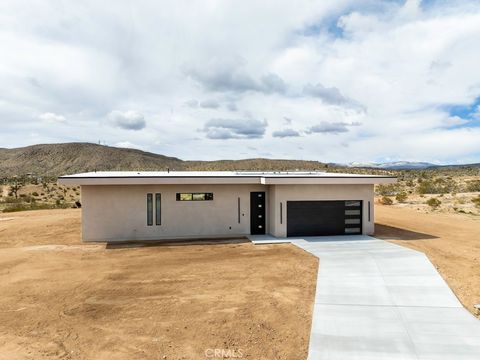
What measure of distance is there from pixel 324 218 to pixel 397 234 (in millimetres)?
3972

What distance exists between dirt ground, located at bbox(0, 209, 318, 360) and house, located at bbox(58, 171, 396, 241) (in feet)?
7.62

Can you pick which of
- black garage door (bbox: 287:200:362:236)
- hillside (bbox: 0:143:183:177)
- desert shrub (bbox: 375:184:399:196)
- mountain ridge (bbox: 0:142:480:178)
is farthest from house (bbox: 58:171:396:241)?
hillside (bbox: 0:143:183:177)

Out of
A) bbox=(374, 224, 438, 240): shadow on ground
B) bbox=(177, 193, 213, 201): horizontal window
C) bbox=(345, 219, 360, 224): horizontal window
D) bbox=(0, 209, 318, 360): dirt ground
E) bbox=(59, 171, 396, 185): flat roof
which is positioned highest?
bbox=(59, 171, 396, 185): flat roof

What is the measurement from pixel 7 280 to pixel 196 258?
19.8ft

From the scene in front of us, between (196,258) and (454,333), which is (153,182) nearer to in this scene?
(196,258)

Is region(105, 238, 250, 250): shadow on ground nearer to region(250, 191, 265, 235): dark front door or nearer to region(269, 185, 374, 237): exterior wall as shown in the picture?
region(250, 191, 265, 235): dark front door

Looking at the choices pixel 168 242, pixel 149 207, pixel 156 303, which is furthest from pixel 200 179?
pixel 156 303

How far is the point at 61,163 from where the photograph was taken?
323ft

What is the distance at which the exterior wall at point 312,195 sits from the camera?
17438 mm

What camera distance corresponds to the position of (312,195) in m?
17.8

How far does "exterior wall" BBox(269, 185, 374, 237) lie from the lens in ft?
57.2

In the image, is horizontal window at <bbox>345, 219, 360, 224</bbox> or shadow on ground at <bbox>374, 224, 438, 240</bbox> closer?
shadow on ground at <bbox>374, 224, 438, 240</bbox>

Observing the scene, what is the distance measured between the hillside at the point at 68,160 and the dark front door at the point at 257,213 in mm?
82884

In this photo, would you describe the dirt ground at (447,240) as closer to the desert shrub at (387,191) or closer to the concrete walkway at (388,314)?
the concrete walkway at (388,314)
